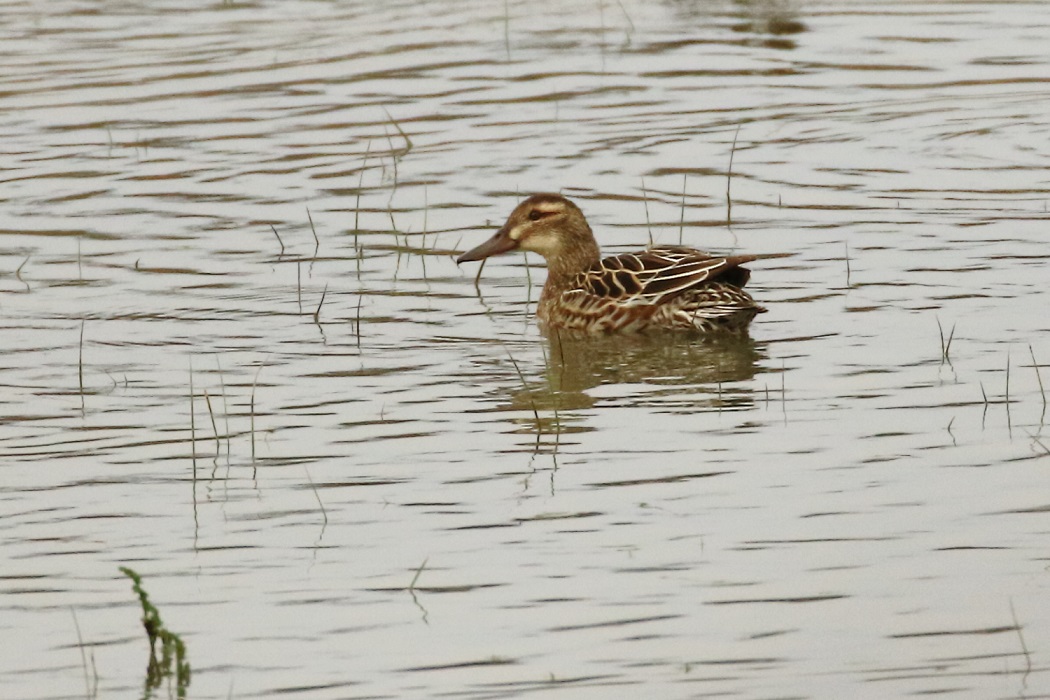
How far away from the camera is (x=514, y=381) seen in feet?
30.0

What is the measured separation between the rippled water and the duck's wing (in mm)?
280

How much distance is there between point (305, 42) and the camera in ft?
63.0

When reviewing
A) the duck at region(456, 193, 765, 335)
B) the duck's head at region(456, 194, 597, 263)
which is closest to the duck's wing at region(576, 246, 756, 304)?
the duck at region(456, 193, 765, 335)

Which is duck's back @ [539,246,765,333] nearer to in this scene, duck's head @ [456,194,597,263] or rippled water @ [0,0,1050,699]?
rippled water @ [0,0,1050,699]

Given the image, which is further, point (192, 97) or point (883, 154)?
point (192, 97)

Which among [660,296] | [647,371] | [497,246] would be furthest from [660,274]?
[497,246]

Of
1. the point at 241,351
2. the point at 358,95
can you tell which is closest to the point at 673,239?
the point at 241,351

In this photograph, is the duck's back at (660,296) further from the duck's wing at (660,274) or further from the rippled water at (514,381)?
the rippled water at (514,381)

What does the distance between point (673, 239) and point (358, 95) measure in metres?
5.47

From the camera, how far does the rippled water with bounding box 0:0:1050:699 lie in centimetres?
581

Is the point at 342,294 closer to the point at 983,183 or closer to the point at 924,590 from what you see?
the point at 983,183

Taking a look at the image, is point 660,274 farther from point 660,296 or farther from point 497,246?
point 497,246

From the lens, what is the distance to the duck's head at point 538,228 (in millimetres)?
11039

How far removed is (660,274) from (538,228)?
119cm
